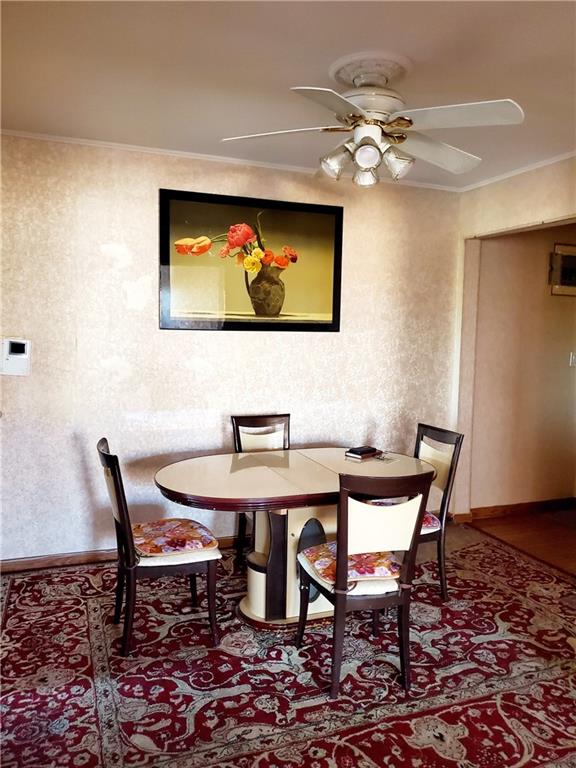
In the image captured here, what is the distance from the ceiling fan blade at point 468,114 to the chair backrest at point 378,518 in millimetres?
1335

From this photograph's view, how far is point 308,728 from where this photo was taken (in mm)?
2080

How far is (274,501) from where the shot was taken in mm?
2447

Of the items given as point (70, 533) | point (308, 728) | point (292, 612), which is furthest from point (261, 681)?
point (70, 533)

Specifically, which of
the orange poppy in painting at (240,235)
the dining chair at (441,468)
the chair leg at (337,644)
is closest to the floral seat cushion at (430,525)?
the dining chair at (441,468)

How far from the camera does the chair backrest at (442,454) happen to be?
3.13 meters

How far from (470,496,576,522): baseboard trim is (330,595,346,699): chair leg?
8.46 ft

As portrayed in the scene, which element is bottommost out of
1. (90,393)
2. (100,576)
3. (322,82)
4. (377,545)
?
(100,576)

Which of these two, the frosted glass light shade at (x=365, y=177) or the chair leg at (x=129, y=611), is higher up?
the frosted glass light shade at (x=365, y=177)

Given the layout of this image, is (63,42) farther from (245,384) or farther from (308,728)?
(308,728)

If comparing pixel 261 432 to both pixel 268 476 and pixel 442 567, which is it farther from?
Answer: pixel 442 567

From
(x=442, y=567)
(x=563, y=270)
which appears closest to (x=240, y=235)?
(x=442, y=567)

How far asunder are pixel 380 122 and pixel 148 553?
2.06 metres

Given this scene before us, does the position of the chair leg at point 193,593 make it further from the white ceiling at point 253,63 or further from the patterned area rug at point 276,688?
the white ceiling at point 253,63

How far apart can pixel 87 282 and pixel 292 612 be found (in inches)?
87.5
